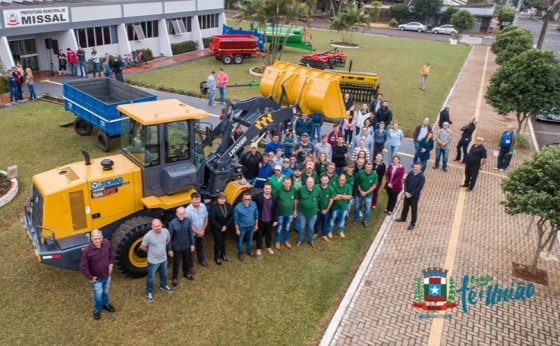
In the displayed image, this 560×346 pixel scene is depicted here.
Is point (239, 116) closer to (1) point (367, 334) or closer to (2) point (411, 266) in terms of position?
(2) point (411, 266)

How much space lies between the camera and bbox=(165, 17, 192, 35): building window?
28969 mm

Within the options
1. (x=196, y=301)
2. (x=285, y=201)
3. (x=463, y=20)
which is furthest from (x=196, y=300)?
(x=463, y=20)

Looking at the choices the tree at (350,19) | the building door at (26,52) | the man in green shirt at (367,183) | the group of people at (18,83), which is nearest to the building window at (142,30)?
the building door at (26,52)

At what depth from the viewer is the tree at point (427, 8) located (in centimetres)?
5828

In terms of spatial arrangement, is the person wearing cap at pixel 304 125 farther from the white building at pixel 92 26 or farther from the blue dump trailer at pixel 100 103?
the white building at pixel 92 26

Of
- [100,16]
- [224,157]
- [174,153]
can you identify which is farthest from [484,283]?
[100,16]

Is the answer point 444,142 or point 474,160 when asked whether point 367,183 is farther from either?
point 444,142

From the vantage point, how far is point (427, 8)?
58594 millimetres

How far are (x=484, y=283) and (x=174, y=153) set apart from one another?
20.5 feet

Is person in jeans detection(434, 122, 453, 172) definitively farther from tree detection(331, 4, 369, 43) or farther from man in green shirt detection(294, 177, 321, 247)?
tree detection(331, 4, 369, 43)

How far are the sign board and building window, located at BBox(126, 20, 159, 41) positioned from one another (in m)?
4.62

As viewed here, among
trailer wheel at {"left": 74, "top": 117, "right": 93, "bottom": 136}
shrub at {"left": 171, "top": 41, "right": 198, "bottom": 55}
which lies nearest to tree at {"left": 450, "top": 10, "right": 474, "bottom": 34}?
shrub at {"left": 171, "top": 41, "right": 198, "bottom": 55}

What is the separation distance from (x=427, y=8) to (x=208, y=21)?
37.5 m

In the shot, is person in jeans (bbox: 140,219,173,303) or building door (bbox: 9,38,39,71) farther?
building door (bbox: 9,38,39,71)
